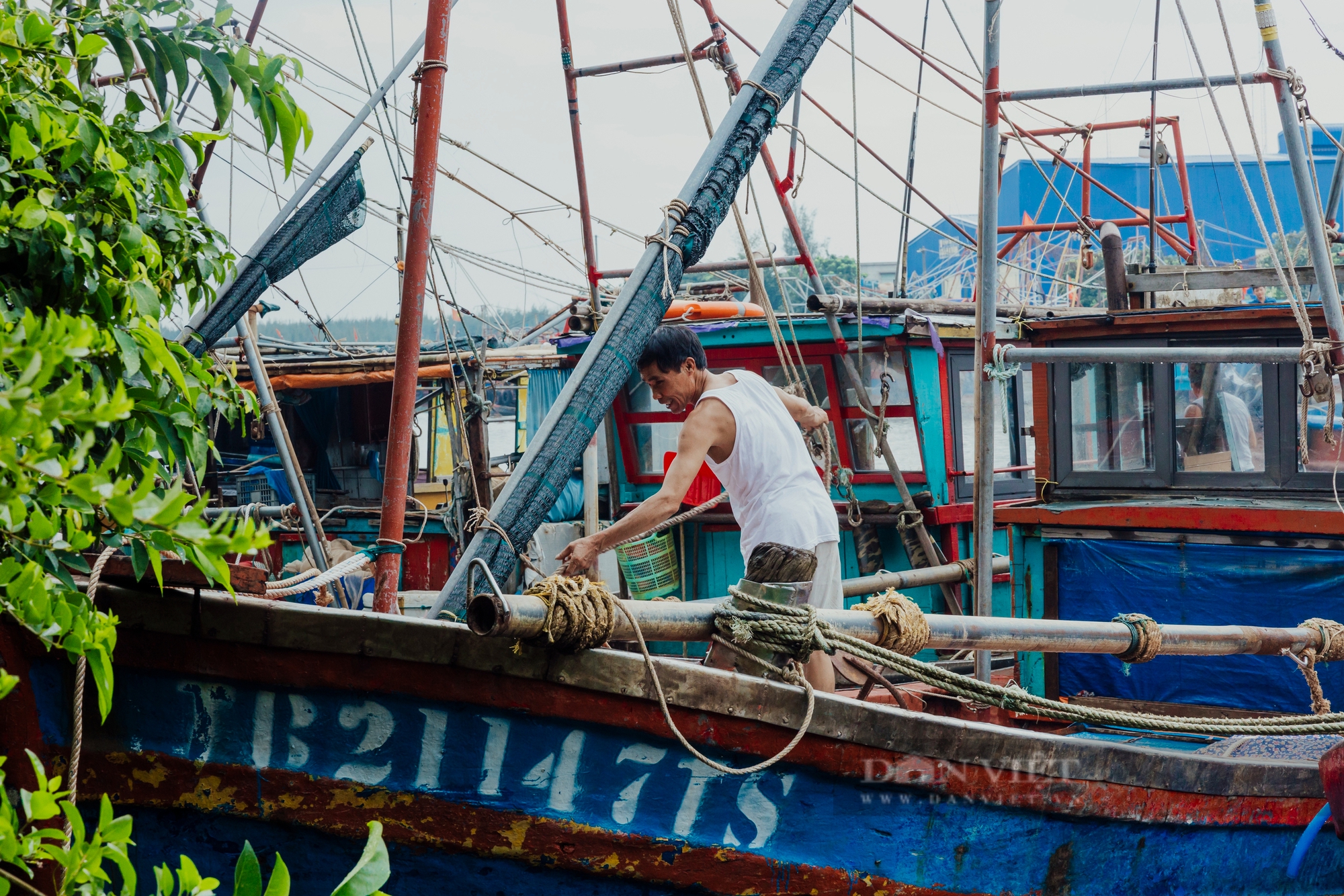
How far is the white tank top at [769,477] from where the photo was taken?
3490 mm

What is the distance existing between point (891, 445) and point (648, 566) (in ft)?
6.11

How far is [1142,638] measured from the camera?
3.65 metres

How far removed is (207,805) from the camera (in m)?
2.66

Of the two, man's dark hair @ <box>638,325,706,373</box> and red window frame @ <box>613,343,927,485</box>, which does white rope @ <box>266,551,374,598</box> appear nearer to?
man's dark hair @ <box>638,325,706,373</box>

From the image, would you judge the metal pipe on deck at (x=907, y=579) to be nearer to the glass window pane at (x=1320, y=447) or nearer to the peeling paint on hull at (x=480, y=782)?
the glass window pane at (x=1320, y=447)

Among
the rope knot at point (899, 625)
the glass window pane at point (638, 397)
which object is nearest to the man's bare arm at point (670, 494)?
the rope knot at point (899, 625)

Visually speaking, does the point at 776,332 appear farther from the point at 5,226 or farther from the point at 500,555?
the point at 5,226

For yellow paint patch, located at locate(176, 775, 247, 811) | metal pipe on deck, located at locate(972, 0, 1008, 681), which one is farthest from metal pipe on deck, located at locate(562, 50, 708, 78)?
yellow paint patch, located at locate(176, 775, 247, 811)

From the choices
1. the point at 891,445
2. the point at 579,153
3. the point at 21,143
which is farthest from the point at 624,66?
the point at 21,143

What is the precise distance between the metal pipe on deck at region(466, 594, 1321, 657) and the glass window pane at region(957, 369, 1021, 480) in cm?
319

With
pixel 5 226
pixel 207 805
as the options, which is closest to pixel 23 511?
pixel 5 226

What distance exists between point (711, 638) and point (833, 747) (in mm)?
451

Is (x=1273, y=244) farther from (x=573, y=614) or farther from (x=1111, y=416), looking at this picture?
(x=573, y=614)

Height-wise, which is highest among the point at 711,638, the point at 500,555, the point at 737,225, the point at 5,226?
the point at 737,225
